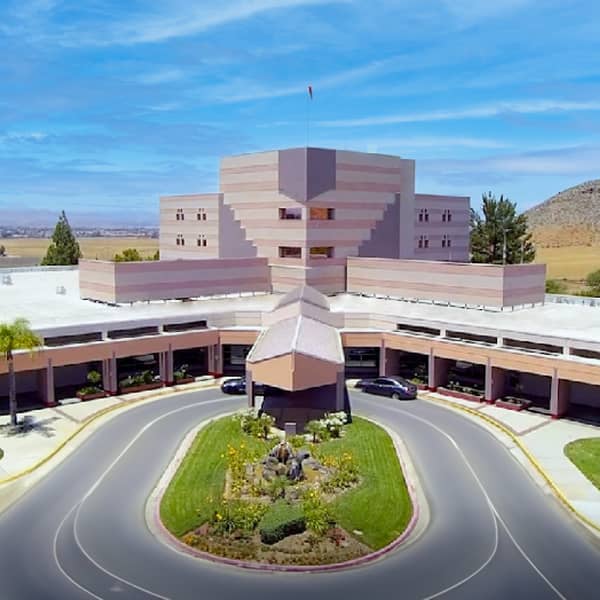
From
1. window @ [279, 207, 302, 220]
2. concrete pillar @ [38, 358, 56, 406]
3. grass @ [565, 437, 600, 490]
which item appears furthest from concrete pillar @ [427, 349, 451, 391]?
concrete pillar @ [38, 358, 56, 406]

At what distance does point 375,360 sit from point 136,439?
76.0 feet

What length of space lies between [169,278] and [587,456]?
38.1 meters

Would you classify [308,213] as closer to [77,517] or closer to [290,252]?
[290,252]

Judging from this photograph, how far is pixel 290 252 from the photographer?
6806 centimetres

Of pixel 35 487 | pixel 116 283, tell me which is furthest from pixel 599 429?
pixel 116 283

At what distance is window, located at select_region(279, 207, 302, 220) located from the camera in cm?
6638

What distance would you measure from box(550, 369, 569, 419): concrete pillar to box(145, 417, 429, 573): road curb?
41.2 ft

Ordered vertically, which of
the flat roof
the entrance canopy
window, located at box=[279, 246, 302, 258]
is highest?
window, located at box=[279, 246, 302, 258]

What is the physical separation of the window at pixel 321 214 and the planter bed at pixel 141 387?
22.7 m

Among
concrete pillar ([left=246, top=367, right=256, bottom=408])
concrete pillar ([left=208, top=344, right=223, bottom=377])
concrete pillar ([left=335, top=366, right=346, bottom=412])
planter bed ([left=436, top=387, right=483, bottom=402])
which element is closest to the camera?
concrete pillar ([left=335, top=366, right=346, bottom=412])

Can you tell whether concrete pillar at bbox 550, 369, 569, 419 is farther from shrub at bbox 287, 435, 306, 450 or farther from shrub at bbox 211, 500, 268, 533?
shrub at bbox 211, 500, 268, 533

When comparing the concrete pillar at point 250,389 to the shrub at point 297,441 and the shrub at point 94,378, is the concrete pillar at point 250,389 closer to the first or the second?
the shrub at point 297,441

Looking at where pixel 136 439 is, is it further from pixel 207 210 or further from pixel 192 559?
pixel 207 210

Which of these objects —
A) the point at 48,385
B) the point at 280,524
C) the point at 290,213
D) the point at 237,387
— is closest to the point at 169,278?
the point at 290,213
